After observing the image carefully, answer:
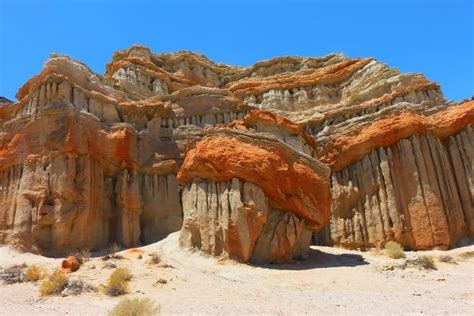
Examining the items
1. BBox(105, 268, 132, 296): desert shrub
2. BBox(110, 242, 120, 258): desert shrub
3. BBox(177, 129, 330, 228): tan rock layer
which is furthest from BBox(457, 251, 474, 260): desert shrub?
BBox(110, 242, 120, 258): desert shrub

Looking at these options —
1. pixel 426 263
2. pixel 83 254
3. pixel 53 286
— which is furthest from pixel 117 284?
pixel 426 263

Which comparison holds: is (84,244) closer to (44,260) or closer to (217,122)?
(44,260)

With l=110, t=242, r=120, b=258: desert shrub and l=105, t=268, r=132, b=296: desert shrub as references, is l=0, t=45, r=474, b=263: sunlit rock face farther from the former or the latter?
l=105, t=268, r=132, b=296: desert shrub

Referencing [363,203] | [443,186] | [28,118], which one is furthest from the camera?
[363,203]

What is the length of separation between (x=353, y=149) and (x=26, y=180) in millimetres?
18597

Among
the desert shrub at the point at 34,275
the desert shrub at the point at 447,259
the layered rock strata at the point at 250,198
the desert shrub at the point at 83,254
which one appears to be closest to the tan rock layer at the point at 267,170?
the layered rock strata at the point at 250,198

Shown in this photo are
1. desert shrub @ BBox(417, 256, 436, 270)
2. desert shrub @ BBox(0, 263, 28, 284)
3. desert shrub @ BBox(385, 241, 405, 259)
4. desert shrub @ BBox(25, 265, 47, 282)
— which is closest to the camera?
desert shrub @ BBox(0, 263, 28, 284)

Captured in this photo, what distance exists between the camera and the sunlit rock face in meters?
18.6

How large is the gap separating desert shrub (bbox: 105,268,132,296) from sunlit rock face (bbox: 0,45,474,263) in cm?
458

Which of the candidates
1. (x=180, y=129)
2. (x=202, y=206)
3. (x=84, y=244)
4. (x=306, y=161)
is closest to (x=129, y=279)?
(x=202, y=206)

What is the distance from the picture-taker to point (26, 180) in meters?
21.3

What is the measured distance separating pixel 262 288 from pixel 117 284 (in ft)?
13.9

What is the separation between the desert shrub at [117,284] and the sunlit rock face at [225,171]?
458 centimetres

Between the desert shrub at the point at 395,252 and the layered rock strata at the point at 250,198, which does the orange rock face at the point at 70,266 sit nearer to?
the layered rock strata at the point at 250,198
